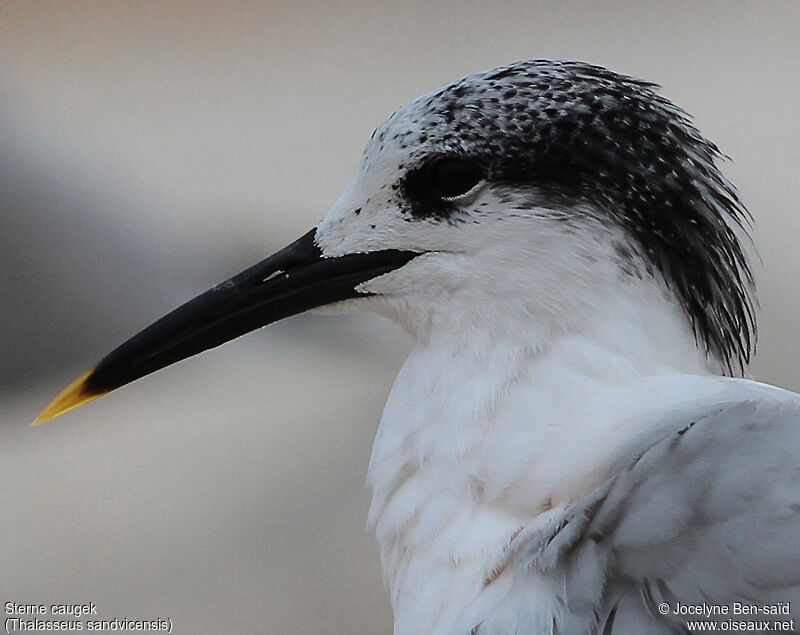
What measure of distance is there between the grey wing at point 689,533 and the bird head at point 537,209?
0.48 feet

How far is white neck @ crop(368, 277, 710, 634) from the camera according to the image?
738 mm

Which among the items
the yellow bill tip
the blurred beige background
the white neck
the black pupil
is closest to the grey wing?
the white neck

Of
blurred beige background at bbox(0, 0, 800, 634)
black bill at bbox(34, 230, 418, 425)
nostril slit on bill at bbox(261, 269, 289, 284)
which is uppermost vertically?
nostril slit on bill at bbox(261, 269, 289, 284)

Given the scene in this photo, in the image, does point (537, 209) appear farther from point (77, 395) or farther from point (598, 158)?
point (77, 395)

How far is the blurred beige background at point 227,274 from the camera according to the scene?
6.57ft

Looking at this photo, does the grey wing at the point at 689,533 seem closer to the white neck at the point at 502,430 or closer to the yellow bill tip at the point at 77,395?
the white neck at the point at 502,430

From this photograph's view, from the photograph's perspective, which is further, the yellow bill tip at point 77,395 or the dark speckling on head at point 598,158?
the yellow bill tip at point 77,395

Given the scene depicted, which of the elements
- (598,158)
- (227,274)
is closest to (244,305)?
(598,158)

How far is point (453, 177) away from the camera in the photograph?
0.81 metres

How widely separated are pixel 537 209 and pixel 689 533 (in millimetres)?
277

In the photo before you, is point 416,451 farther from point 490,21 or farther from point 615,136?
point 490,21

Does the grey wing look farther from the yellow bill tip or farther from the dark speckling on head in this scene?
the yellow bill tip

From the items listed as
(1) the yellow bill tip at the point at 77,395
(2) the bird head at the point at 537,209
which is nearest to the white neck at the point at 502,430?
(2) the bird head at the point at 537,209

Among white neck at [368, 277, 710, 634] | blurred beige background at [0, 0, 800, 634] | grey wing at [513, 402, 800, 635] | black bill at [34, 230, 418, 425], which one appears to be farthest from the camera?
blurred beige background at [0, 0, 800, 634]
